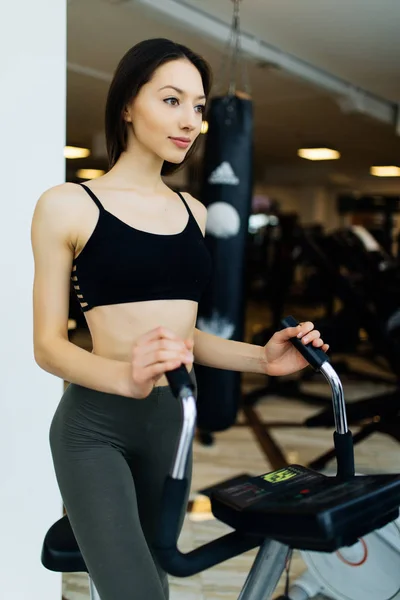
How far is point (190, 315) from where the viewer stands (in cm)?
120

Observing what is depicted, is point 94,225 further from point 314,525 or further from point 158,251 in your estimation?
point 314,525

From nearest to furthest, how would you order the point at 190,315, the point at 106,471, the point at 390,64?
the point at 106,471
the point at 190,315
the point at 390,64

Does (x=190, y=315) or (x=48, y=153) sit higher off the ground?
(x=48, y=153)

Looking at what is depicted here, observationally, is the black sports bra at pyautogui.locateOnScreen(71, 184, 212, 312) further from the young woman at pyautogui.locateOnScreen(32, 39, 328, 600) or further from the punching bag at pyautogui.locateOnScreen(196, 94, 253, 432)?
the punching bag at pyautogui.locateOnScreen(196, 94, 253, 432)

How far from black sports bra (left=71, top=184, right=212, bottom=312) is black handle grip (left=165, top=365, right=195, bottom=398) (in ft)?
0.95

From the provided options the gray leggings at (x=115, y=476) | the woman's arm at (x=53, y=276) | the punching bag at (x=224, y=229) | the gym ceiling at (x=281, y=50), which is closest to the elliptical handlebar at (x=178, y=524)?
the gray leggings at (x=115, y=476)

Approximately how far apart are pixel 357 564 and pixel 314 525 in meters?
1.47

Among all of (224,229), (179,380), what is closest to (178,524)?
(179,380)

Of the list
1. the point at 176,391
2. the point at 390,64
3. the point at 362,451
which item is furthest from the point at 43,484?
the point at 390,64

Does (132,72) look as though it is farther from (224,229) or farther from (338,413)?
(224,229)

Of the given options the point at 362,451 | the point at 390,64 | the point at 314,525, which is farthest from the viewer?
the point at 390,64

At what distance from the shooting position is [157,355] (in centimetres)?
85

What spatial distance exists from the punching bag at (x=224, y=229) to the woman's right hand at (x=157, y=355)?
223cm

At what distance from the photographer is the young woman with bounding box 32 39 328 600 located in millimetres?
1013
